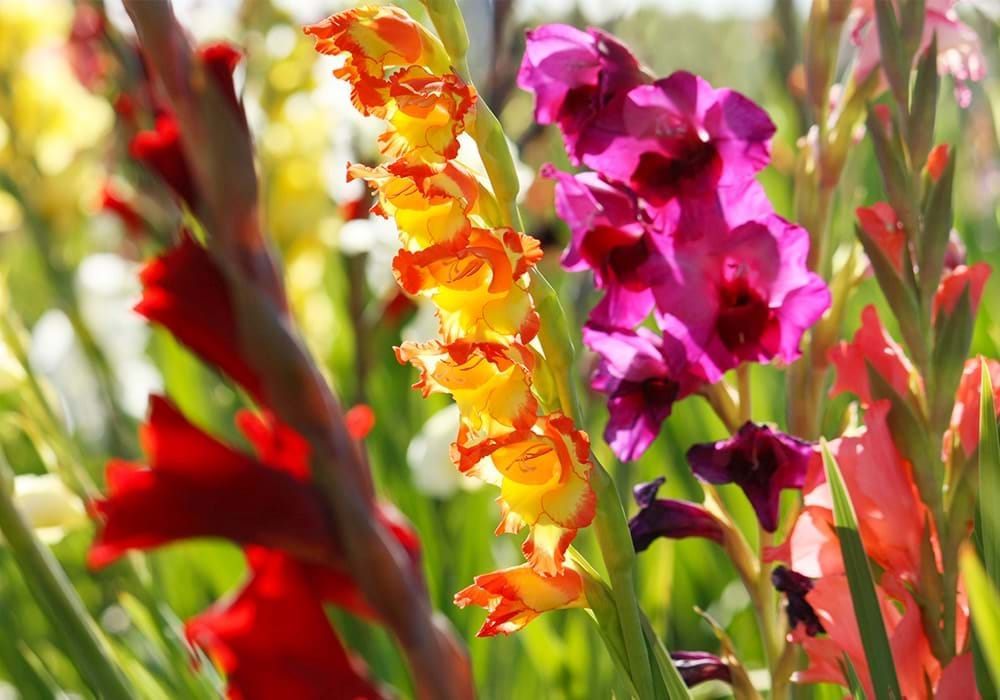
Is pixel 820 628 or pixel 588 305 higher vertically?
pixel 820 628

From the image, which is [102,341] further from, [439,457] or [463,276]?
[463,276]

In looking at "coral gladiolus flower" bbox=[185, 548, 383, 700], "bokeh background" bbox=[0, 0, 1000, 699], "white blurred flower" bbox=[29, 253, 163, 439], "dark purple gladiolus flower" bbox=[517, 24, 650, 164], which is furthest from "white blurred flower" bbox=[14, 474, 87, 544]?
"white blurred flower" bbox=[29, 253, 163, 439]

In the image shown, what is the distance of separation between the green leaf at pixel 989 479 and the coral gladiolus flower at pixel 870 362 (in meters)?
0.04

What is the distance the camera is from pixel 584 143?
436mm

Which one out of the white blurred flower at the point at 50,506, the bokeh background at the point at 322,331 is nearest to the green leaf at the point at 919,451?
the bokeh background at the point at 322,331

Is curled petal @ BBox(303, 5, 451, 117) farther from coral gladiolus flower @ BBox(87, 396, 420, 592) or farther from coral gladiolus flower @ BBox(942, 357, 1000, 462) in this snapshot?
coral gladiolus flower @ BBox(942, 357, 1000, 462)

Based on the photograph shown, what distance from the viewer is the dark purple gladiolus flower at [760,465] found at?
412mm

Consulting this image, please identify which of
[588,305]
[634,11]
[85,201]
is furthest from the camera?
[85,201]

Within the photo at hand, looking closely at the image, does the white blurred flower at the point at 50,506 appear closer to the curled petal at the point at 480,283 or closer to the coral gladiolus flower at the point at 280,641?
the coral gladiolus flower at the point at 280,641

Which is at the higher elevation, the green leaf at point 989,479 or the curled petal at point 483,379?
the curled petal at point 483,379

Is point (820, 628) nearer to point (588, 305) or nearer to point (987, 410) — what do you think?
point (987, 410)

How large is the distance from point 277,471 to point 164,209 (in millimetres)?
814

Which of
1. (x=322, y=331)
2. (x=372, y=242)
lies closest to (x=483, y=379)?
(x=372, y=242)

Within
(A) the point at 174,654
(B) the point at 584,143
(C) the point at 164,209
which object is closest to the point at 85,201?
(C) the point at 164,209
